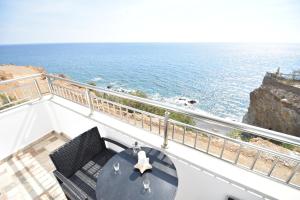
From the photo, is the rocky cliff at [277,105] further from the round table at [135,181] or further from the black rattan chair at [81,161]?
the black rattan chair at [81,161]

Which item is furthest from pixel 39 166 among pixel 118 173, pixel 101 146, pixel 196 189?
pixel 196 189

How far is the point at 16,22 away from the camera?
2917cm

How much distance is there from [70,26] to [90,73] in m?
13.9

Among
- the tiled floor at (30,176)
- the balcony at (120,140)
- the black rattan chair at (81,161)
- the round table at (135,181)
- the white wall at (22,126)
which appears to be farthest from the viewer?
the white wall at (22,126)

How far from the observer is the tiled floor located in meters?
2.20

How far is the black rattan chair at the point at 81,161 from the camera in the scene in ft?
5.31

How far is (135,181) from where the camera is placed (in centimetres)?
128

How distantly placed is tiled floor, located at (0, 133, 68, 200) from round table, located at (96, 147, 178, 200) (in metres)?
1.47

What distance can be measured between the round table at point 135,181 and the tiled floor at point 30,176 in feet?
4.83

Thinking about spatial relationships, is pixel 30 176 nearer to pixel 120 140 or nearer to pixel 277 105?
pixel 120 140

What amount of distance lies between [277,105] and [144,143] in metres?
15.4

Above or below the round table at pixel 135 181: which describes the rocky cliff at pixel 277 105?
below

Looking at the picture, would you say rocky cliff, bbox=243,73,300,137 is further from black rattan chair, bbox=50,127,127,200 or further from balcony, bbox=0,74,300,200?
black rattan chair, bbox=50,127,127,200

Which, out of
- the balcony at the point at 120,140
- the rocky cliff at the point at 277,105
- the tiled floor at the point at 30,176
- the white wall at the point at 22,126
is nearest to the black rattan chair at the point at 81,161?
the balcony at the point at 120,140
